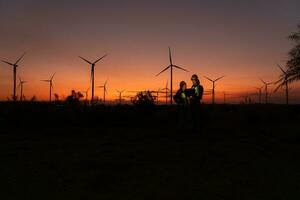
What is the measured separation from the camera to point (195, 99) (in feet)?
51.8

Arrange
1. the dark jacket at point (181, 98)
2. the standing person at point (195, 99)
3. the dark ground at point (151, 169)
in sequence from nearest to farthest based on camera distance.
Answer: the dark ground at point (151, 169)
the standing person at point (195, 99)
the dark jacket at point (181, 98)

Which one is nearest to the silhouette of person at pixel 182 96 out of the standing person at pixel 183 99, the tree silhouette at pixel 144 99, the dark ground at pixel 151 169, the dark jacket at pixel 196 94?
the standing person at pixel 183 99

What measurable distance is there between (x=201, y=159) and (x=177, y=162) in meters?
0.73

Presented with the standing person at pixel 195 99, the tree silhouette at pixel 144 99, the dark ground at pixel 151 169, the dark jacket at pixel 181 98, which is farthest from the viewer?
the tree silhouette at pixel 144 99

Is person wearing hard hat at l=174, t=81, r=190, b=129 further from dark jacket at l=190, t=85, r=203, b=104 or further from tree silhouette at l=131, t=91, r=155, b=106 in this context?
tree silhouette at l=131, t=91, r=155, b=106

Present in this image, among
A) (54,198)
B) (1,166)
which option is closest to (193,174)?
(54,198)

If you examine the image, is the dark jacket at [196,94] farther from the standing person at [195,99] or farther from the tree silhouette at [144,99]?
the tree silhouette at [144,99]

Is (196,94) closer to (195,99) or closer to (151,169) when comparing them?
(195,99)

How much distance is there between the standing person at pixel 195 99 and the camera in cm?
1547

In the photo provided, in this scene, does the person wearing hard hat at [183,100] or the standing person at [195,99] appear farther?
the person wearing hard hat at [183,100]

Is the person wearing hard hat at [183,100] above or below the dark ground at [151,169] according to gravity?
above

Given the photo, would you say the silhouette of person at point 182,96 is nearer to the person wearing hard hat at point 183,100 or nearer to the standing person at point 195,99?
the person wearing hard hat at point 183,100

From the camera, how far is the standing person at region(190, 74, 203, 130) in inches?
609

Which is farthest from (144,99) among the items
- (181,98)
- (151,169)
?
(151,169)
